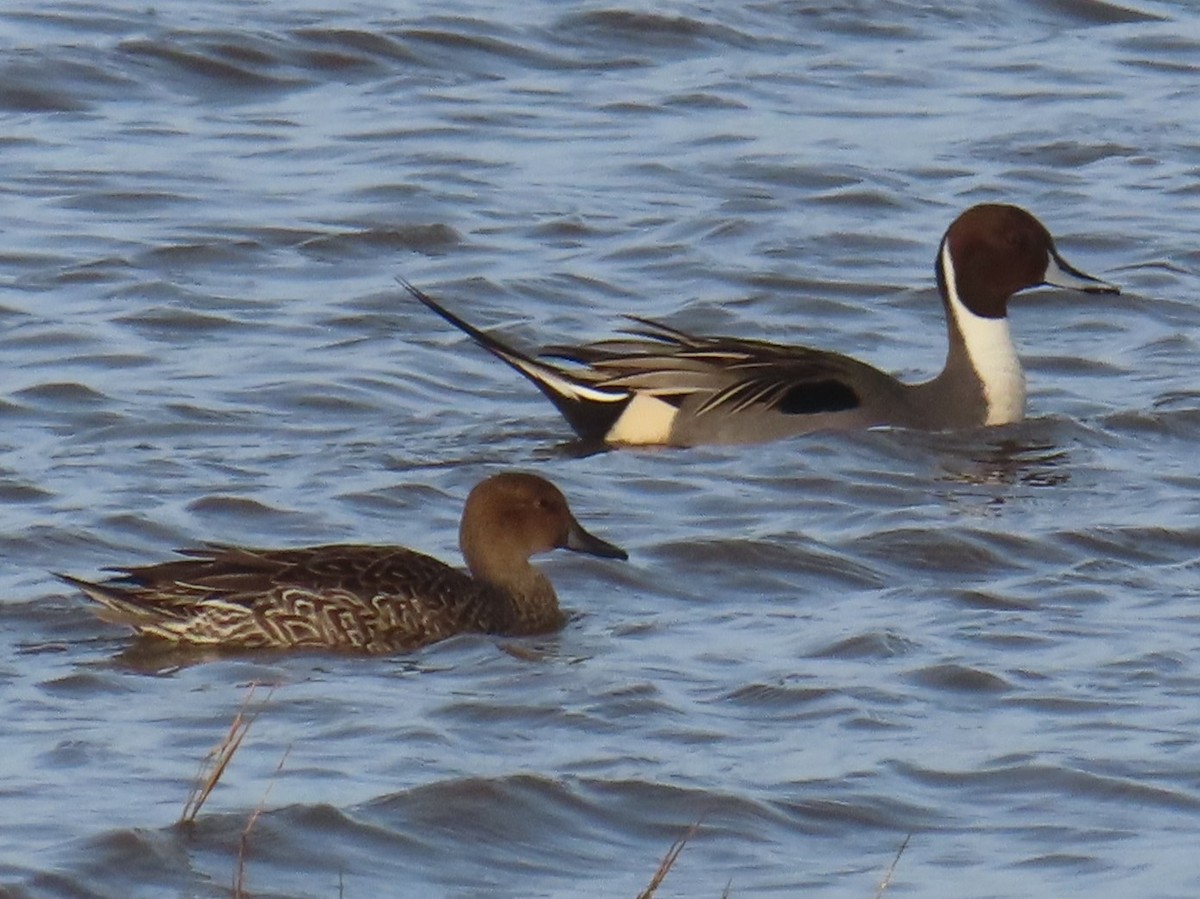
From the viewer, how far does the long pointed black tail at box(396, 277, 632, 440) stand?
1048 centimetres

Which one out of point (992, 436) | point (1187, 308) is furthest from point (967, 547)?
point (1187, 308)

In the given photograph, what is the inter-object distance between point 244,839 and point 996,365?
217 inches

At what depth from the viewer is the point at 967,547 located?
30.0ft

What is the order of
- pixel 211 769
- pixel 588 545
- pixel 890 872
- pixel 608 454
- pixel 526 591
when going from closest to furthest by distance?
pixel 890 872 → pixel 211 769 → pixel 526 591 → pixel 588 545 → pixel 608 454

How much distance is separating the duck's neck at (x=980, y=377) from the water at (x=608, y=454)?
0.12 m

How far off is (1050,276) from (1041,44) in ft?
18.5

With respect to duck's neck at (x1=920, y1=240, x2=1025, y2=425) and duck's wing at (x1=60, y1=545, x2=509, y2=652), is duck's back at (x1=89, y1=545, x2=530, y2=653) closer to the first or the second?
duck's wing at (x1=60, y1=545, x2=509, y2=652)

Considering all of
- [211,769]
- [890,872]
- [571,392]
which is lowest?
[571,392]

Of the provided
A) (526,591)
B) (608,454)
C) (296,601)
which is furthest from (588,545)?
(608,454)

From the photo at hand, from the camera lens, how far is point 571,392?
10.5 metres

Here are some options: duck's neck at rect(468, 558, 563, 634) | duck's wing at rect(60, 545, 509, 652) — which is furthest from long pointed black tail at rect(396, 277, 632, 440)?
duck's wing at rect(60, 545, 509, 652)

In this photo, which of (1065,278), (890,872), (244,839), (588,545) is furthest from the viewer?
(1065,278)

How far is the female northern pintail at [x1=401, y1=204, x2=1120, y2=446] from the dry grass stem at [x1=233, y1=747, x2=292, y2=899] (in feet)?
12.1

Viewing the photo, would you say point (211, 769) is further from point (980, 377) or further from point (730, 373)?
point (980, 377)
